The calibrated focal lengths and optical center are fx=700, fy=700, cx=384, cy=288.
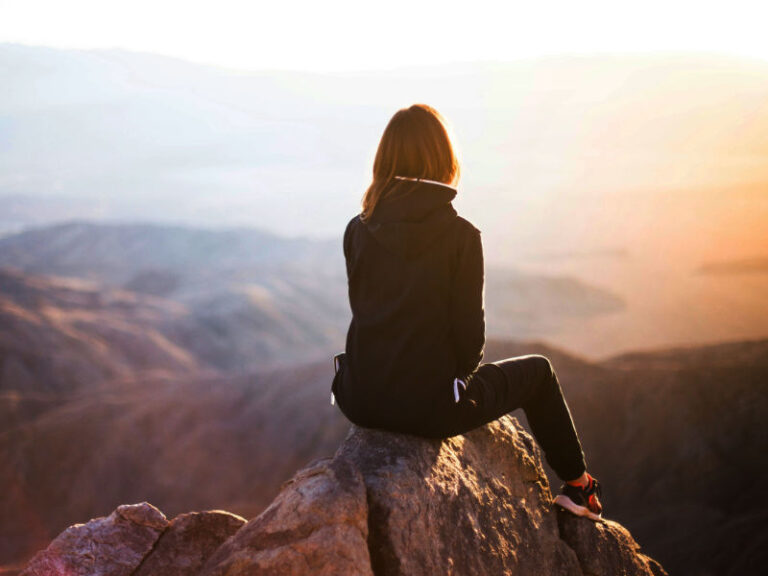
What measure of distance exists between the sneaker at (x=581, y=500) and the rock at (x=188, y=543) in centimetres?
161

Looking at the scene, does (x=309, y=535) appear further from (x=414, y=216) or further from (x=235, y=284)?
(x=235, y=284)

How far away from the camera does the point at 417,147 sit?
8.21 ft

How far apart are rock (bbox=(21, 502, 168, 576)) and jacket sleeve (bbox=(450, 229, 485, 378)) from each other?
189 cm

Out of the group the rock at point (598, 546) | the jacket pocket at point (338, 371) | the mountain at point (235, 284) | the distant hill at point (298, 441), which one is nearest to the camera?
the jacket pocket at point (338, 371)

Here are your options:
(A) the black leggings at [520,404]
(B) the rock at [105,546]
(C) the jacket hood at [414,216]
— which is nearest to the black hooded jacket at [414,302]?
(C) the jacket hood at [414,216]

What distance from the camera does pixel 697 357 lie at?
69.0 ft

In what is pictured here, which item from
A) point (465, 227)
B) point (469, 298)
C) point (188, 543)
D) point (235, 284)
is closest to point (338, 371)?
point (469, 298)

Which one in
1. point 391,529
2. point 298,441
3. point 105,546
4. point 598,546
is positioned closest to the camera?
point 391,529

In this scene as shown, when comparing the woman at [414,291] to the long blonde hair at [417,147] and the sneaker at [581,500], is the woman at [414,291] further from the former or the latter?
the sneaker at [581,500]

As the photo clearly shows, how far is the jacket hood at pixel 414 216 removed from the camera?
8.14 ft

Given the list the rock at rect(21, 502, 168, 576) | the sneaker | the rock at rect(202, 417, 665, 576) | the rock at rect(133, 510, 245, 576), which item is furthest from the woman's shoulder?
the rock at rect(21, 502, 168, 576)

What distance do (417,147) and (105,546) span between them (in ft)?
7.77

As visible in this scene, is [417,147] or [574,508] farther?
[574,508]

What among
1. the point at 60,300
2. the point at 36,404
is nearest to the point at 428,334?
the point at 36,404
